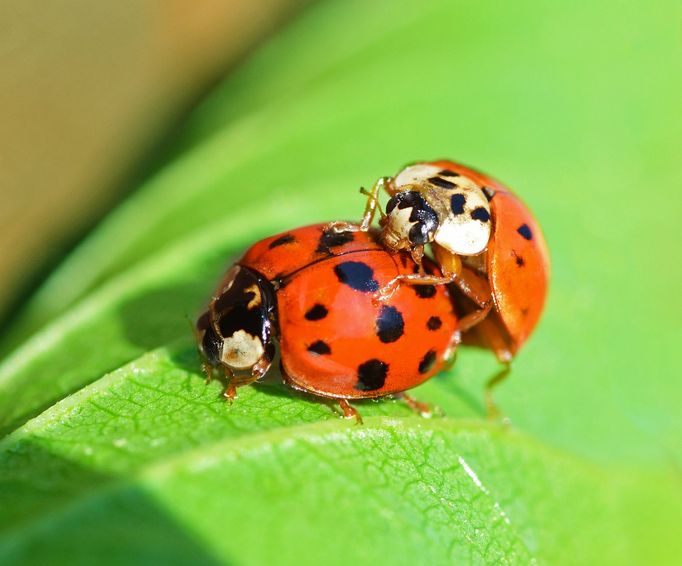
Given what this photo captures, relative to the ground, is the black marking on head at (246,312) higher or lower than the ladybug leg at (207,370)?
higher

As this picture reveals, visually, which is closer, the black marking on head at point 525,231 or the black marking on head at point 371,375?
the black marking on head at point 371,375

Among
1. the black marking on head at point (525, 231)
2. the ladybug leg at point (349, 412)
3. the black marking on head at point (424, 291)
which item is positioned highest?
the black marking on head at point (424, 291)

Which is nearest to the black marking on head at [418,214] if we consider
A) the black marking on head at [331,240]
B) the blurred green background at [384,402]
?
the black marking on head at [331,240]

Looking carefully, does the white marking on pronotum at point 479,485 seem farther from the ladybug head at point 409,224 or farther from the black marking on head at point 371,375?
the ladybug head at point 409,224

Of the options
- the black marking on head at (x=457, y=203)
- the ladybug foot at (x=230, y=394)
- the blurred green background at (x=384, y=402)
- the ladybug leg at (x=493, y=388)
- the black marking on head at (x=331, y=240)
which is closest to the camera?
the blurred green background at (x=384, y=402)

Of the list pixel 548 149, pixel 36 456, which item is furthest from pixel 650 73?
pixel 36 456

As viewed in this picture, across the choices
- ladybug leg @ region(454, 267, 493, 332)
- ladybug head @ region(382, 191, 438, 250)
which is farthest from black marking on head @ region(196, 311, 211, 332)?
ladybug leg @ region(454, 267, 493, 332)

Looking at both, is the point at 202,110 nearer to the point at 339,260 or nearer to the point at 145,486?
the point at 339,260

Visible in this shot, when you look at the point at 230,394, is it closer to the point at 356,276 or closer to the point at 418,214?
the point at 356,276

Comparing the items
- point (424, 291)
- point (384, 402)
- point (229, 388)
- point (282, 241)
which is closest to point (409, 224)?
point (424, 291)
